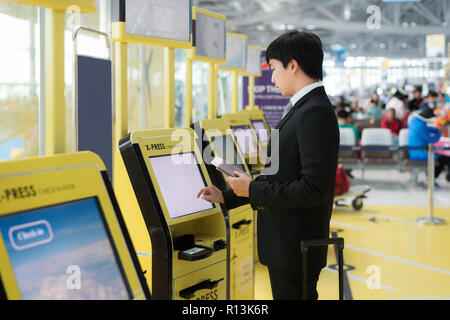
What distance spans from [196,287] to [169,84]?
119 centimetres

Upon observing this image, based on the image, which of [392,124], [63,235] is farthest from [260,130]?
[392,124]

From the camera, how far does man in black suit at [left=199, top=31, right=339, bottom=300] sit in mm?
1886

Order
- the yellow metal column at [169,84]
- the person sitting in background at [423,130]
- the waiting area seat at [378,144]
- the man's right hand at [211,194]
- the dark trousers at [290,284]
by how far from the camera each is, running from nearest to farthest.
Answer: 1. the dark trousers at [290,284]
2. the man's right hand at [211,194]
3. the yellow metal column at [169,84]
4. the person sitting in background at [423,130]
5. the waiting area seat at [378,144]

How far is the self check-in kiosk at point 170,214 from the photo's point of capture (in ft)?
7.61

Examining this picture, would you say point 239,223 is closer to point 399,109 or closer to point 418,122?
point 418,122

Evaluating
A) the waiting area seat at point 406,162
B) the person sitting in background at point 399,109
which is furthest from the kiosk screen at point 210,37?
the person sitting in background at point 399,109

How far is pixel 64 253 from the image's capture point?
1500mm

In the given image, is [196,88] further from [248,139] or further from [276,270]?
[276,270]

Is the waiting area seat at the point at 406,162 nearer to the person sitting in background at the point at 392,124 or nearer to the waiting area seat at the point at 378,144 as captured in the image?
the waiting area seat at the point at 378,144

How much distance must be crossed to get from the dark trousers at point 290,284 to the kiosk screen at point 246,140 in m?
2.55

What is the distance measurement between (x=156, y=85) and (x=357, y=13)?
61.0ft

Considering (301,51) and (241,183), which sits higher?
(301,51)

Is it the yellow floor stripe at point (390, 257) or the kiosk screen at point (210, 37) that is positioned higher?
the kiosk screen at point (210, 37)

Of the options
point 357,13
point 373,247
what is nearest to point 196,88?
point 373,247
